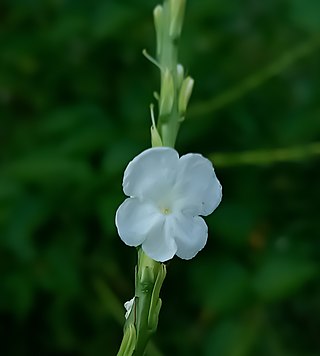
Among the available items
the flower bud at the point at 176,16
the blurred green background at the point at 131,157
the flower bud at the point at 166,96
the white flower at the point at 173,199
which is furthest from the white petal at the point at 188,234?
the blurred green background at the point at 131,157

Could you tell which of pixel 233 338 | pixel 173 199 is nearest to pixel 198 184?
pixel 173 199

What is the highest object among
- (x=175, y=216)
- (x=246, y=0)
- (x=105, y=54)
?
(x=246, y=0)

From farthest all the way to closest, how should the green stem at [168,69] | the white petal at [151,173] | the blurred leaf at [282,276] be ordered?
the blurred leaf at [282,276]
the green stem at [168,69]
the white petal at [151,173]

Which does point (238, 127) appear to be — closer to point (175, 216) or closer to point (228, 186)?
point (228, 186)

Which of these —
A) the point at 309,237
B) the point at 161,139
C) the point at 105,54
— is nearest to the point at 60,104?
the point at 105,54

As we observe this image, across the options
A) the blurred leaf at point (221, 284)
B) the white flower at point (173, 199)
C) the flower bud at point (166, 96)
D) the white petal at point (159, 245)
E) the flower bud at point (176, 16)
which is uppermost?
the blurred leaf at point (221, 284)

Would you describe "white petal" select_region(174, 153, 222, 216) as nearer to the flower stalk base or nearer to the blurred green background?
the flower stalk base

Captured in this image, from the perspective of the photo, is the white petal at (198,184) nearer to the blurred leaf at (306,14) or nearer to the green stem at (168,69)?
the green stem at (168,69)

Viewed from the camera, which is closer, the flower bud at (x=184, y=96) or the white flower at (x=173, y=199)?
the white flower at (x=173, y=199)
